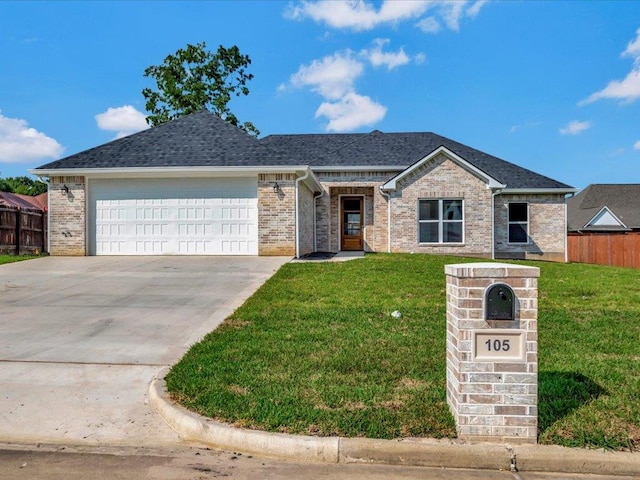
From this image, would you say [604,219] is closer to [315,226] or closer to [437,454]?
[315,226]

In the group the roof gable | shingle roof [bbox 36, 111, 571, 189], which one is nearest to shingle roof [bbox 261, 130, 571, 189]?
shingle roof [bbox 36, 111, 571, 189]

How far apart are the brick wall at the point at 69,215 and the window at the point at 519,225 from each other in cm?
1640

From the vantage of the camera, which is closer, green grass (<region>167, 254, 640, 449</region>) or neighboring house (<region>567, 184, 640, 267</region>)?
green grass (<region>167, 254, 640, 449</region>)

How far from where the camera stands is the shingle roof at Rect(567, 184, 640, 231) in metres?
34.8

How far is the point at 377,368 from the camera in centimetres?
513

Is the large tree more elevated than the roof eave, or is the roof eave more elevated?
the large tree

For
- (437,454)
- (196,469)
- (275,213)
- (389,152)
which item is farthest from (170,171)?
(437,454)

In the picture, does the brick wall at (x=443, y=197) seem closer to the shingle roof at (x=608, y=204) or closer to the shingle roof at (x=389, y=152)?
the shingle roof at (x=389, y=152)

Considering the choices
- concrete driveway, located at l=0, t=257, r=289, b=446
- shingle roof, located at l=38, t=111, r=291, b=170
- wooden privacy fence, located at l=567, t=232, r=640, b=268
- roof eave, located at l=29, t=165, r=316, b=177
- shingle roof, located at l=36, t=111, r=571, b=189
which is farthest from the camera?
wooden privacy fence, located at l=567, t=232, r=640, b=268

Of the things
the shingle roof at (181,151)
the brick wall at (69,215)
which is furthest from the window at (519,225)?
the brick wall at (69,215)

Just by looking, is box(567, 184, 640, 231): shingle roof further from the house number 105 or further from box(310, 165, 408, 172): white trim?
the house number 105

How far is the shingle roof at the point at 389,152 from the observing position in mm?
20438

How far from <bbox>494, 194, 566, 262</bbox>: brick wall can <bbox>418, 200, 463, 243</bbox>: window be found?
7.90ft

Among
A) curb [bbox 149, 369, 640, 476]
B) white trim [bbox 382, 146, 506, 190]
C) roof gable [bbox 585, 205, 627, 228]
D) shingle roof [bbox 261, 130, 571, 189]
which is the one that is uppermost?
shingle roof [bbox 261, 130, 571, 189]
